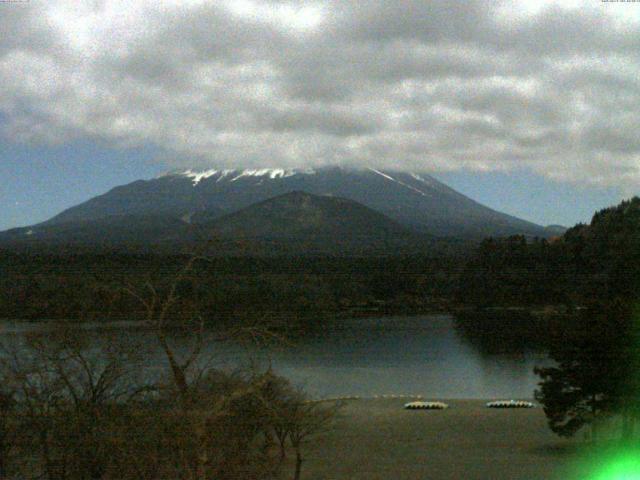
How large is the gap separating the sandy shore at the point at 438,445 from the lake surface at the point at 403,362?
72cm

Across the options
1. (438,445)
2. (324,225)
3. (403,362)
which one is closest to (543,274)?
(403,362)

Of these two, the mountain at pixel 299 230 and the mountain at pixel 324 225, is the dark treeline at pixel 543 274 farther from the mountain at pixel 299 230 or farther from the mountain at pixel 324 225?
the mountain at pixel 324 225

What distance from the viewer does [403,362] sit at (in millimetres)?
12430

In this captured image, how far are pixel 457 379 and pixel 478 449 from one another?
5273 mm

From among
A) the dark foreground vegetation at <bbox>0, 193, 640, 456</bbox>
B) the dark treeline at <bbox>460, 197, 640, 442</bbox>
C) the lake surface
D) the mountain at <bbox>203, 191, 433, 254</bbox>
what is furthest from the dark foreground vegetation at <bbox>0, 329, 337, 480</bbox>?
the mountain at <bbox>203, 191, 433, 254</bbox>

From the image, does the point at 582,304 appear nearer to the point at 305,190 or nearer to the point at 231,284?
the point at 231,284

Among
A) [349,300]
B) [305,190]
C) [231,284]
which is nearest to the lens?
[231,284]

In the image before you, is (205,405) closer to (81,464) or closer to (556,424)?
(81,464)

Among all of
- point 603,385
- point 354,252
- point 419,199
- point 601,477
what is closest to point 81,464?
point 601,477

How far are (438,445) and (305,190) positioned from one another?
38.8 m

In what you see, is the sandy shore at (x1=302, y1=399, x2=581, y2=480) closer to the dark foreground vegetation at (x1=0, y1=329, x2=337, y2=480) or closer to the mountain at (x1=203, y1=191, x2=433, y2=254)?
the dark foreground vegetation at (x1=0, y1=329, x2=337, y2=480)

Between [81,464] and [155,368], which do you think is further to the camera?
[155,368]

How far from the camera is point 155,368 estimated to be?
3.75m

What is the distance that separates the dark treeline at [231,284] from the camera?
15.8ft
